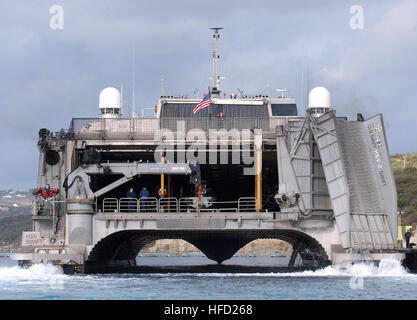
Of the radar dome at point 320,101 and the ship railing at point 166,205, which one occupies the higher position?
the radar dome at point 320,101

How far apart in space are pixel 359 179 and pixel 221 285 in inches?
337

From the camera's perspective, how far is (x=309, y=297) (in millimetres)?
28531

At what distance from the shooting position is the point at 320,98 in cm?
4519

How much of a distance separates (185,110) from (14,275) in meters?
12.9

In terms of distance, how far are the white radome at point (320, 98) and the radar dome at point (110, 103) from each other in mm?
10041

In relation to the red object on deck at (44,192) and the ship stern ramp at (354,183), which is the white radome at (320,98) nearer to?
the ship stern ramp at (354,183)

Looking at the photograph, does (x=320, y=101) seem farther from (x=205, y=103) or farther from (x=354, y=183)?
(x=354, y=183)

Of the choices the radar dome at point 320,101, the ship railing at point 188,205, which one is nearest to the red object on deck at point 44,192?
the ship railing at point 188,205

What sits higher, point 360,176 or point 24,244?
point 360,176

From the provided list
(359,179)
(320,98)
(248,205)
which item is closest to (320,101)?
(320,98)

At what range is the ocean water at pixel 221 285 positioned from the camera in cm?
2905

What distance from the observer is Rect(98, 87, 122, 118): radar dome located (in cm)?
4512

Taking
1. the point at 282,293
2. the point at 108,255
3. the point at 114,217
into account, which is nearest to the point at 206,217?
the point at 114,217
